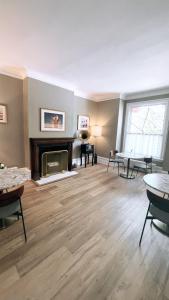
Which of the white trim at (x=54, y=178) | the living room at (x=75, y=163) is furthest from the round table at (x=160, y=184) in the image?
the white trim at (x=54, y=178)

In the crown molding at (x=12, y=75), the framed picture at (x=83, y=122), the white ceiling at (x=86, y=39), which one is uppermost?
the white ceiling at (x=86, y=39)

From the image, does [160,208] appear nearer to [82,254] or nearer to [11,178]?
[82,254]

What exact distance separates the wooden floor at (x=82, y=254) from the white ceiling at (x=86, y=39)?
9.01ft

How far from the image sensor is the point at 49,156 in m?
3.80

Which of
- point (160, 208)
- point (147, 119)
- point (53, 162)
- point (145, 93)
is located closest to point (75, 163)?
point (53, 162)

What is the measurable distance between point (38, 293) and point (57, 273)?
0.21 metres

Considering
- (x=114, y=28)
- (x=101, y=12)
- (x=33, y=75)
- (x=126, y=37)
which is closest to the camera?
(x=101, y=12)

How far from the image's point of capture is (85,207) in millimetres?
2455

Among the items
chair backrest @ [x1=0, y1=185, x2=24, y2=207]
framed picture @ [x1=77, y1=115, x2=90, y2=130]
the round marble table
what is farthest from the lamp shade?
chair backrest @ [x1=0, y1=185, x2=24, y2=207]

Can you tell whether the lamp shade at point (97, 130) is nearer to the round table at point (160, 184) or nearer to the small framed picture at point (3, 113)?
the small framed picture at point (3, 113)

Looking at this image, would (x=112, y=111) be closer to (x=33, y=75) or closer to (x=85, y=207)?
(x=33, y=75)

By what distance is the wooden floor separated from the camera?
3.94ft

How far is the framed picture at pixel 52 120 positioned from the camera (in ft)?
11.8

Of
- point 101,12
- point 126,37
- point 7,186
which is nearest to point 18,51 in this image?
point 101,12
